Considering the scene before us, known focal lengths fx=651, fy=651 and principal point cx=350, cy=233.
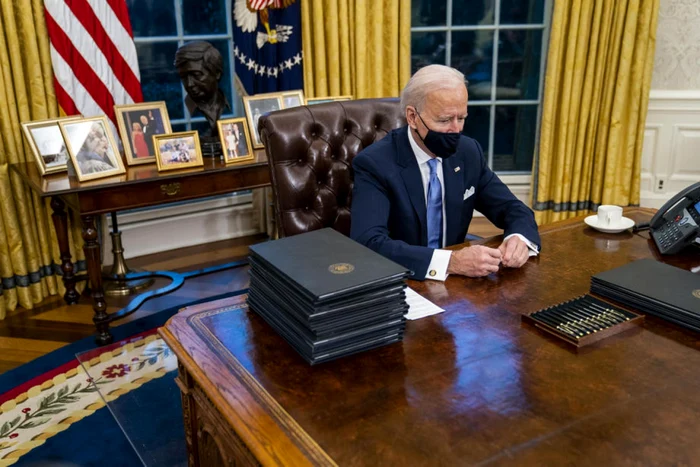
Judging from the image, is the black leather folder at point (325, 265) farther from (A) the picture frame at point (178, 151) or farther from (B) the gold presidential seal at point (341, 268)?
(A) the picture frame at point (178, 151)

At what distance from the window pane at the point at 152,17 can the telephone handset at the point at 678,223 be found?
2948 mm

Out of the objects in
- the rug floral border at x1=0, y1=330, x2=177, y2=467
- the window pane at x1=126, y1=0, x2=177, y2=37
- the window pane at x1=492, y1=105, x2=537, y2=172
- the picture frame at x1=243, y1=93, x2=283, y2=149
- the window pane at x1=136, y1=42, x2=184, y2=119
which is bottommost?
the rug floral border at x1=0, y1=330, x2=177, y2=467

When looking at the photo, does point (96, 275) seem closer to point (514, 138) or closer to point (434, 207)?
point (434, 207)

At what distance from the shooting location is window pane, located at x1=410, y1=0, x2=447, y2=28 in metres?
4.24

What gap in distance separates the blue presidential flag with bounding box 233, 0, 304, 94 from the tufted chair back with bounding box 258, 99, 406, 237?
1614 mm

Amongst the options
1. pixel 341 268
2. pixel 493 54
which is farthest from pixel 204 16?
pixel 341 268

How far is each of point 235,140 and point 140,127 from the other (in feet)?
1.48

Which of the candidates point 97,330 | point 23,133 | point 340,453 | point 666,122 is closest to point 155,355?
point 97,330

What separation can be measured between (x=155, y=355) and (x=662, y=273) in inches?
82.8

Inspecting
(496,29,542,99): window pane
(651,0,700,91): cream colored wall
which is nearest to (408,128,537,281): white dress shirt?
(496,29,542,99): window pane

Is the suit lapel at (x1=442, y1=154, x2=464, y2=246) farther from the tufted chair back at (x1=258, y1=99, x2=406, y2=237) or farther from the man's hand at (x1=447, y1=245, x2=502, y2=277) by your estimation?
the man's hand at (x1=447, y1=245, x2=502, y2=277)

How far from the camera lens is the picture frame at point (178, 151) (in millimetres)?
2982

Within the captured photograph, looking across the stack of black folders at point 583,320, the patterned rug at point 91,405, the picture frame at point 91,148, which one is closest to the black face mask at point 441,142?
the stack of black folders at point 583,320

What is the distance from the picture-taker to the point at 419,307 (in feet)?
4.88
